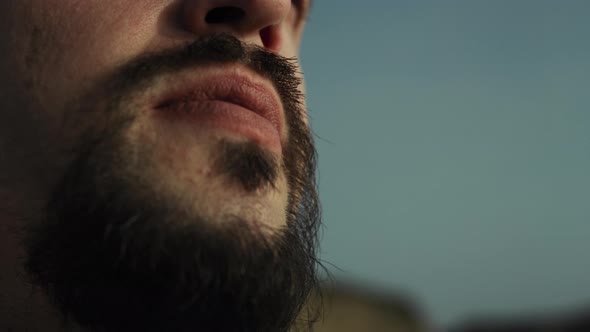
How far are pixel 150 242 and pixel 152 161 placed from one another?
0.58ft

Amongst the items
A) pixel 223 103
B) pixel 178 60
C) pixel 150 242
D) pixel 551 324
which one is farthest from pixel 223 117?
pixel 551 324

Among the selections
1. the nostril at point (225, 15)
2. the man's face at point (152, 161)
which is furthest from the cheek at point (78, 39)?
the nostril at point (225, 15)

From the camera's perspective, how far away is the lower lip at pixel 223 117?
151cm

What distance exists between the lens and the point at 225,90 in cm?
156

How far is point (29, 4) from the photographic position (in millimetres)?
1679

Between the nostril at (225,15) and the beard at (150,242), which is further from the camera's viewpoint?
the nostril at (225,15)

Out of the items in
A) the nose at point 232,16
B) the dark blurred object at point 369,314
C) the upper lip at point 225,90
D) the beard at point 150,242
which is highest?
the dark blurred object at point 369,314

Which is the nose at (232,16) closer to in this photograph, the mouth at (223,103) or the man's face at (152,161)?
the man's face at (152,161)

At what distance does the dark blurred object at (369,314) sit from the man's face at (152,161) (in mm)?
7704

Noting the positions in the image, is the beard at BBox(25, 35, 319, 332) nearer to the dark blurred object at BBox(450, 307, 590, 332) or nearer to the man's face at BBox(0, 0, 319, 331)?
the man's face at BBox(0, 0, 319, 331)

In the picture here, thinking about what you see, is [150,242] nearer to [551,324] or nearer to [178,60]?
[178,60]

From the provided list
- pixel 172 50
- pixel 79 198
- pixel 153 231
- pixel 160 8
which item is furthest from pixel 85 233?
pixel 160 8

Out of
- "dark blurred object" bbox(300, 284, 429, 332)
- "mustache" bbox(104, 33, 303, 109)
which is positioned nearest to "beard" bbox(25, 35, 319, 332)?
"mustache" bbox(104, 33, 303, 109)

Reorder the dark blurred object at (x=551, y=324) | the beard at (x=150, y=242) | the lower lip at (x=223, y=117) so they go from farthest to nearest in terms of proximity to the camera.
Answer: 1. the dark blurred object at (x=551, y=324)
2. the lower lip at (x=223, y=117)
3. the beard at (x=150, y=242)
